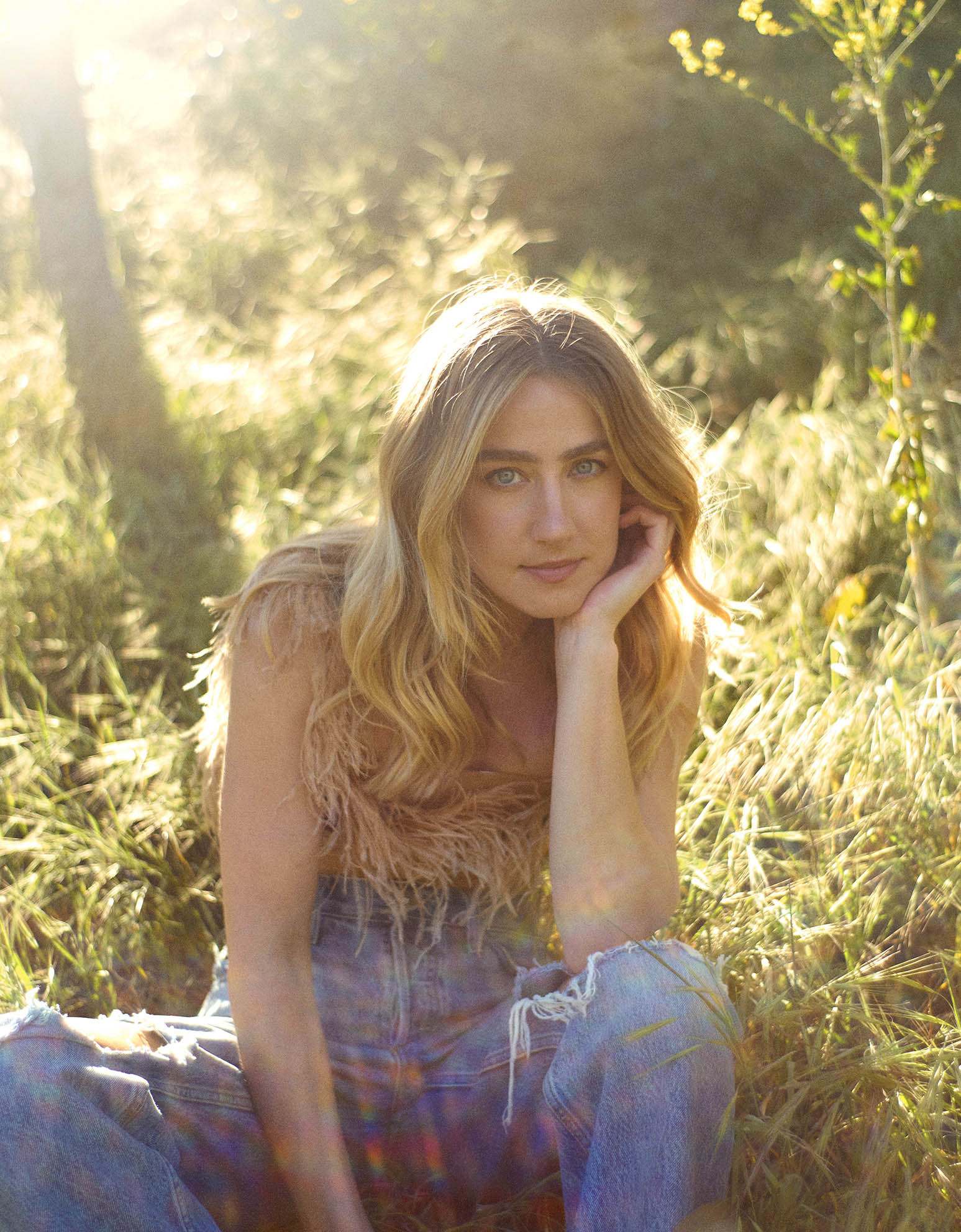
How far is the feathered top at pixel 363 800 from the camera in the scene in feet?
6.15

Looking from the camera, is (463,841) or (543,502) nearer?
(543,502)

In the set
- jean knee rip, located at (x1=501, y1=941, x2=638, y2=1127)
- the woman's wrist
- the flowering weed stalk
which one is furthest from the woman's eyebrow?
the flowering weed stalk

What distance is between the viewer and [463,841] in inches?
81.0

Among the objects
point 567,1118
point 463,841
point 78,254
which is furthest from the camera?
point 78,254

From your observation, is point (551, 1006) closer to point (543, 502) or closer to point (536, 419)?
point (543, 502)

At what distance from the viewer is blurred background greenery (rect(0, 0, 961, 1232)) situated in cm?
228

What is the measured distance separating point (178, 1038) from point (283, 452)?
2957 mm

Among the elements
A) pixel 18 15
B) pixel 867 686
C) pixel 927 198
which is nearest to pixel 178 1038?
pixel 867 686

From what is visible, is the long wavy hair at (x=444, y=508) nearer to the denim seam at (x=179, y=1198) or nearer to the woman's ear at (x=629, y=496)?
the woman's ear at (x=629, y=496)

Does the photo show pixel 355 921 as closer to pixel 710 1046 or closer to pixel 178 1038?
pixel 178 1038

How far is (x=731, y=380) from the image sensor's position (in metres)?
4.77

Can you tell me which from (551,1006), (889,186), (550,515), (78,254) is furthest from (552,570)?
(78,254)

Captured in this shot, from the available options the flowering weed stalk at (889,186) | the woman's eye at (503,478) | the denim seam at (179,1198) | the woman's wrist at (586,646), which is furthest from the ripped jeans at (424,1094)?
the flowering weed stalk at (889,186)

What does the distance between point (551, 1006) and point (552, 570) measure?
2.41ft
